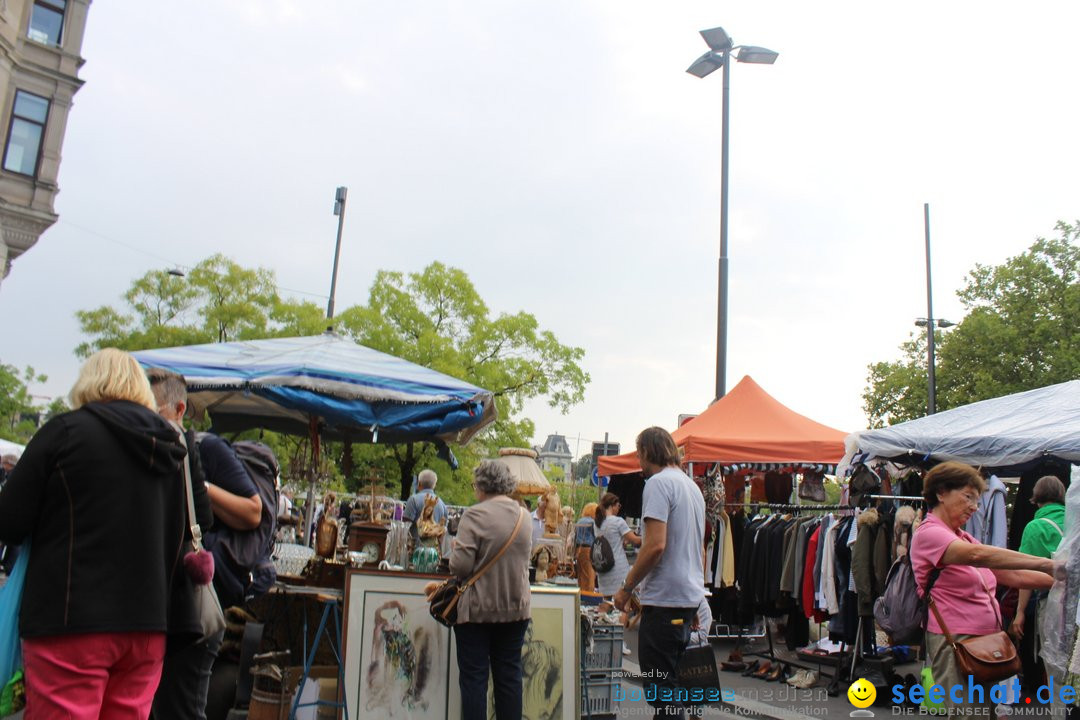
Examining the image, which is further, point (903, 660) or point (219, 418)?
point (903, 660)

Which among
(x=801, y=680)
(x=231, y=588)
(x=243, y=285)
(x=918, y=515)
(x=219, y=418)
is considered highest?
(x=243, y=285)

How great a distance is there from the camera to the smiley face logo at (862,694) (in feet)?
26.0

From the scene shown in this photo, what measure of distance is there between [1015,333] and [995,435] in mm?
26279

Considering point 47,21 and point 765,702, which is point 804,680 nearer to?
point 765,702

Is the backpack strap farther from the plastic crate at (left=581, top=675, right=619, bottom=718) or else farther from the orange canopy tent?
the orange canopy tent

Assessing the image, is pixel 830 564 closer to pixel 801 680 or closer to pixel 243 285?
pixel 801 680

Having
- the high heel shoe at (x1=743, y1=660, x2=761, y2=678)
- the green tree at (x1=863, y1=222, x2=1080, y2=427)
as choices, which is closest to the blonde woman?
the high heel shoe at (x1=743, y1=660, x2=761, y2=678)

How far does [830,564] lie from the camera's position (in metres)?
8.87

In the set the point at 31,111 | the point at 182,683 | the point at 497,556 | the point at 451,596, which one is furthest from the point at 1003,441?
the point at 31,111

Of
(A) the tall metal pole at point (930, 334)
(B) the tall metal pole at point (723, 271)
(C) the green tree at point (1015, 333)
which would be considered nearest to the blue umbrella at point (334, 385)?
(B) the tall metal pole at point (723, 271)

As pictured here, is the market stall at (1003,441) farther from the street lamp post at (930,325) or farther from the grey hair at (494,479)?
the street lamp post at (930,325)

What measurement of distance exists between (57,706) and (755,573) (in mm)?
8853

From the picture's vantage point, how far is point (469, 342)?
29.8 meters

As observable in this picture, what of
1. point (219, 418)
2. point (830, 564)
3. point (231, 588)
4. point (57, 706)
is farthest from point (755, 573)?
point (57, 706)
